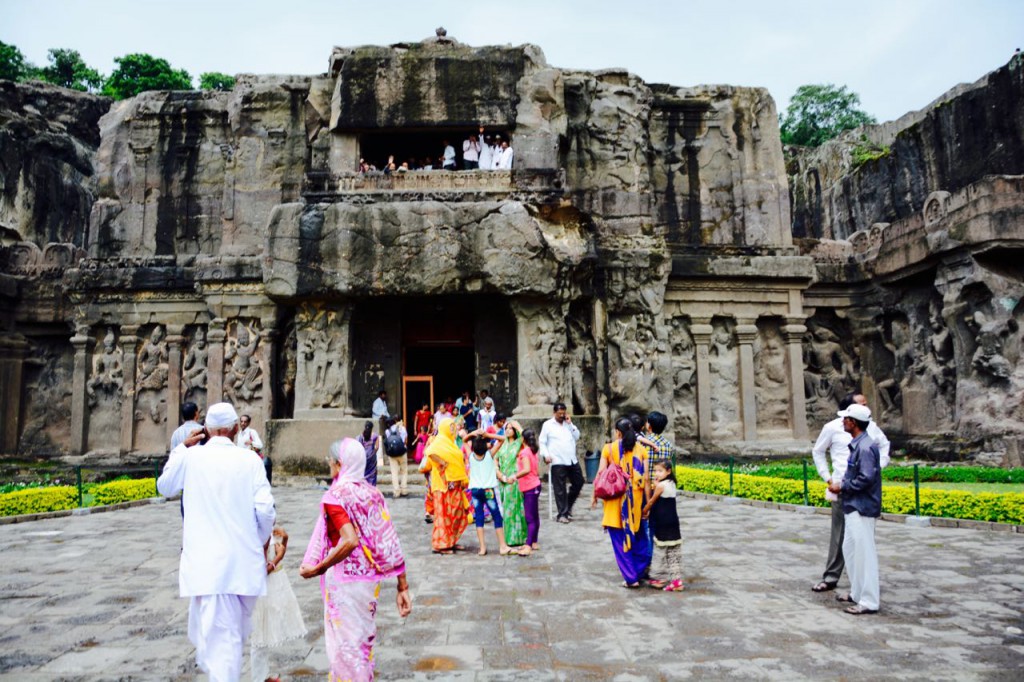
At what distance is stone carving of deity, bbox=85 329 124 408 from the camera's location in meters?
20.8

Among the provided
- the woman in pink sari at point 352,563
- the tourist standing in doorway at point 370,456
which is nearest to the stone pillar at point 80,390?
the tourist standing in doorway at point 370,456

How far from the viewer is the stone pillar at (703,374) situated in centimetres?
2042

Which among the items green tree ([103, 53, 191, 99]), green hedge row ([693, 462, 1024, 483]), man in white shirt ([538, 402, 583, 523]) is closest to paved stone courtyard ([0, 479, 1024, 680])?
man in white shirt ([538, 402, 583, 523])

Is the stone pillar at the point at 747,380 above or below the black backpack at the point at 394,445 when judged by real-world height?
above

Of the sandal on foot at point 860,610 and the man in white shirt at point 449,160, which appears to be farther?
the man in white shirt at point 449,160

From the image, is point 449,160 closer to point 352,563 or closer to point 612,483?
point 612,483

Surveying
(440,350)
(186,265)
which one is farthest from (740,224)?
(186,265)

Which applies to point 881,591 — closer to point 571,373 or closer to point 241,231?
point 571,373

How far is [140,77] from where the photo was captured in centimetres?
4156

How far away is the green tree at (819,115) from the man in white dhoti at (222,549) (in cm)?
4745

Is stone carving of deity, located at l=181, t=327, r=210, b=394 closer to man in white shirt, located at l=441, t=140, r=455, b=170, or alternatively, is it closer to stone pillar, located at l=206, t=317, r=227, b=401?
stone pillar, located at l=206, t=317, r=227, b=401

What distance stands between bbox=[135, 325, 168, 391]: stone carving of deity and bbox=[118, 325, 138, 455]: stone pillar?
7.5 inches

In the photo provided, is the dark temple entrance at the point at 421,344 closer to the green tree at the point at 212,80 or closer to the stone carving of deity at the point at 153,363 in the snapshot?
the stone carving of deity at the point at 153,363

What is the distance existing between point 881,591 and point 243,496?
5759 millimetres
